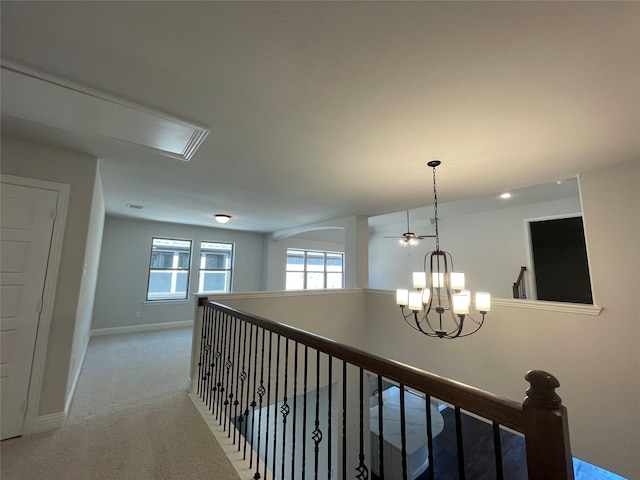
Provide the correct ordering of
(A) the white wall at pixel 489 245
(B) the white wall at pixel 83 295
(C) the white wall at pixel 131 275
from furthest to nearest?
1. (A) the white wall at pixel 489 245
2. (C) the white wall at pixel 131 275
3. (B) the white wall at pixel 83 295

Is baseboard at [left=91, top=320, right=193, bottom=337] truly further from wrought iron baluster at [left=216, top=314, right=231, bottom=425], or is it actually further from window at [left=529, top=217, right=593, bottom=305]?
window at [left=529, top=217, right=593, bottom=305]

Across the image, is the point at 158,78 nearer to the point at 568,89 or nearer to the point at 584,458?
the point at 568,89

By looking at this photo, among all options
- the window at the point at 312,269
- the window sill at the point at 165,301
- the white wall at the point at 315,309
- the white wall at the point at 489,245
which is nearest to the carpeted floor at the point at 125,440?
the white wall at the point at 315,309

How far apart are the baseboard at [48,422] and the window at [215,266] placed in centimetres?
440

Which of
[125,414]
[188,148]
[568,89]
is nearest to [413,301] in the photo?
[568,89]

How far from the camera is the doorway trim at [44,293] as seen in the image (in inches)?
83.7

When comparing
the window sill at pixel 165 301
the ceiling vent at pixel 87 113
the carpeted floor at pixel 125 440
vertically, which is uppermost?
the ceiling vent at pixel 87 113

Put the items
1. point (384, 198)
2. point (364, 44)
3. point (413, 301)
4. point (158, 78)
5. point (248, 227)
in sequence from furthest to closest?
point (248, 227)
point (384, 198)
point (413, 301)
point (158, 78)
point (364, 44)

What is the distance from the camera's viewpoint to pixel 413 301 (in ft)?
9.05

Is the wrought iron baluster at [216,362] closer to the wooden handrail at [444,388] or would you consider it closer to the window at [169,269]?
the wooden handrail at [444,388]

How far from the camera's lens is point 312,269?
8648 millimetres

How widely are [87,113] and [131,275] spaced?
4.89m

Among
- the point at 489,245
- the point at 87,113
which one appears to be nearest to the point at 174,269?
the point at 87,113

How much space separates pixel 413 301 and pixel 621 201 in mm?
2180
